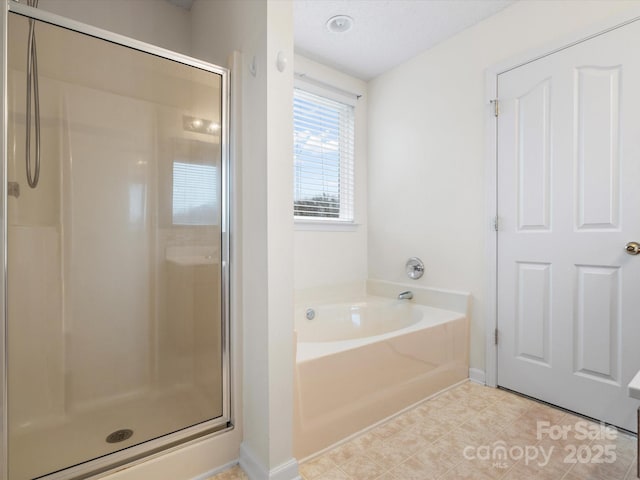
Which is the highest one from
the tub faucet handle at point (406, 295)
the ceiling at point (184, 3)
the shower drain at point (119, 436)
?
the ceiling at point (184, 3)

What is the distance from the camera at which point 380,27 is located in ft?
7.21

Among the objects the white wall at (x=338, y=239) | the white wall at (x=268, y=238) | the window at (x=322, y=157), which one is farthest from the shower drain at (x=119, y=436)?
the window at (x=322, y=157)

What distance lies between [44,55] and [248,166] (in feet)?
2.57

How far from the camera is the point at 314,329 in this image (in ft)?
7.89

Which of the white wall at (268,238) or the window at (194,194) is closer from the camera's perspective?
the white wall at (268,238)

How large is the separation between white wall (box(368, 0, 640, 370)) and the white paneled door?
6.0 inches

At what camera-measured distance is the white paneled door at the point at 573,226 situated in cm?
160

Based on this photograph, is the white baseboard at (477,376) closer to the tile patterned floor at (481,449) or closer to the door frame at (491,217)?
the door frame at (491,217)

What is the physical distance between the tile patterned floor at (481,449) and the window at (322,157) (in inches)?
62.4

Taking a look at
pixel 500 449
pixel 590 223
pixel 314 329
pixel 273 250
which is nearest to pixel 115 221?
pixel 273 250

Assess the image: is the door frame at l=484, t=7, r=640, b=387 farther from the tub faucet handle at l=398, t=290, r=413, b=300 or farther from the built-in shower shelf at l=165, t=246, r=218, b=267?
the built-in shower shelf at l=165, t=246, r=218, b=267

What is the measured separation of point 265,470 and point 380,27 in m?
2.54

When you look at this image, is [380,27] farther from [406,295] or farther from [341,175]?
[406,295]

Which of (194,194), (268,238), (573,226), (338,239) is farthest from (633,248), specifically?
(194,194)
